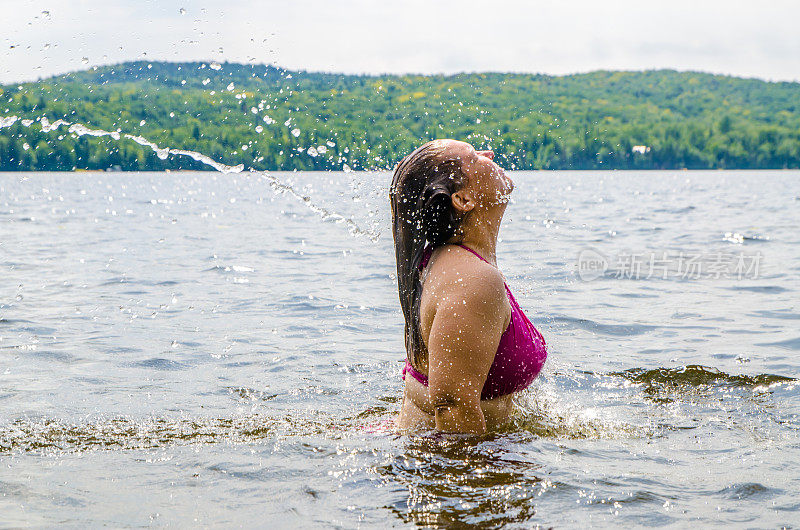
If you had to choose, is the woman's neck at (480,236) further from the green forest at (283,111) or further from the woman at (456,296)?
the green forest at (283,111)

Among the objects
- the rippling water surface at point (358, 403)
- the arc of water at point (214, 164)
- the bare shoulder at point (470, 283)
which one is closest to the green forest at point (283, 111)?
the arc of water at point (214, 164)

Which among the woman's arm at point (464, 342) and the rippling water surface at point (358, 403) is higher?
the woman's arm at point (464, 342)

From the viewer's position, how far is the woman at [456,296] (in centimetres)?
314

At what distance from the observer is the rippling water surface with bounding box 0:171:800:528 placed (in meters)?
3.42

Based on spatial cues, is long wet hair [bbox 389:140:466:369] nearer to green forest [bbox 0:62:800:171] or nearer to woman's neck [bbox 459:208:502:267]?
woman's neck [bbox 459:208:502:267]

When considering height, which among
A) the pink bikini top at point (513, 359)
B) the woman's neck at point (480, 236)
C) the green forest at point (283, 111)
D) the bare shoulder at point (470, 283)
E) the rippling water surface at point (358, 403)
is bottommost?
the rippling water surface at point (358, 403)

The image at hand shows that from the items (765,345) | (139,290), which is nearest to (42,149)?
(139,290)

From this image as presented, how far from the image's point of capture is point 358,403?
5.92 meters

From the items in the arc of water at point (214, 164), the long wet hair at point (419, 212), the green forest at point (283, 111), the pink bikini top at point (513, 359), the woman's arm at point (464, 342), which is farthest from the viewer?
the green forest at point (283, 111)

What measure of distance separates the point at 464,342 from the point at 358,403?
298 centimetres

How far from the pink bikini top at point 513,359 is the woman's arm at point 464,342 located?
0.81 feet

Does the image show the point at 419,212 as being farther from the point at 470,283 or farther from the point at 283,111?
the point at 283,111

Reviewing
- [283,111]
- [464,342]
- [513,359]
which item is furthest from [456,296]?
[283,111]

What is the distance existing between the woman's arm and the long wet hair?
15.0 inches
